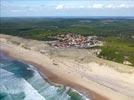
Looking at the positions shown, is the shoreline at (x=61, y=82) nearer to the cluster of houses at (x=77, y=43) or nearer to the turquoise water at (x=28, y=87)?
the turquoise water at (x=28, y=87)

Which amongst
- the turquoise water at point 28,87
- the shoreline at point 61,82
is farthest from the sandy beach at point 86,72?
the turquoise water at point 28,87

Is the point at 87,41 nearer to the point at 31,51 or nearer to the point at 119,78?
the point at 31,51

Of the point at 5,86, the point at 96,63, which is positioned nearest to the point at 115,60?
the point at 96,63

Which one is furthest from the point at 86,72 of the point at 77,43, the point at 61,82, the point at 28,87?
the point at 77,43

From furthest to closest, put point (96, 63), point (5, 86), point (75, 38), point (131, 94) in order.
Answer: point (75, 38) → point (96, 63) → point (5, 86) → point (131, 94)

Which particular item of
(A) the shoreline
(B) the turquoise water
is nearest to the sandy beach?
(A) the shoreline
